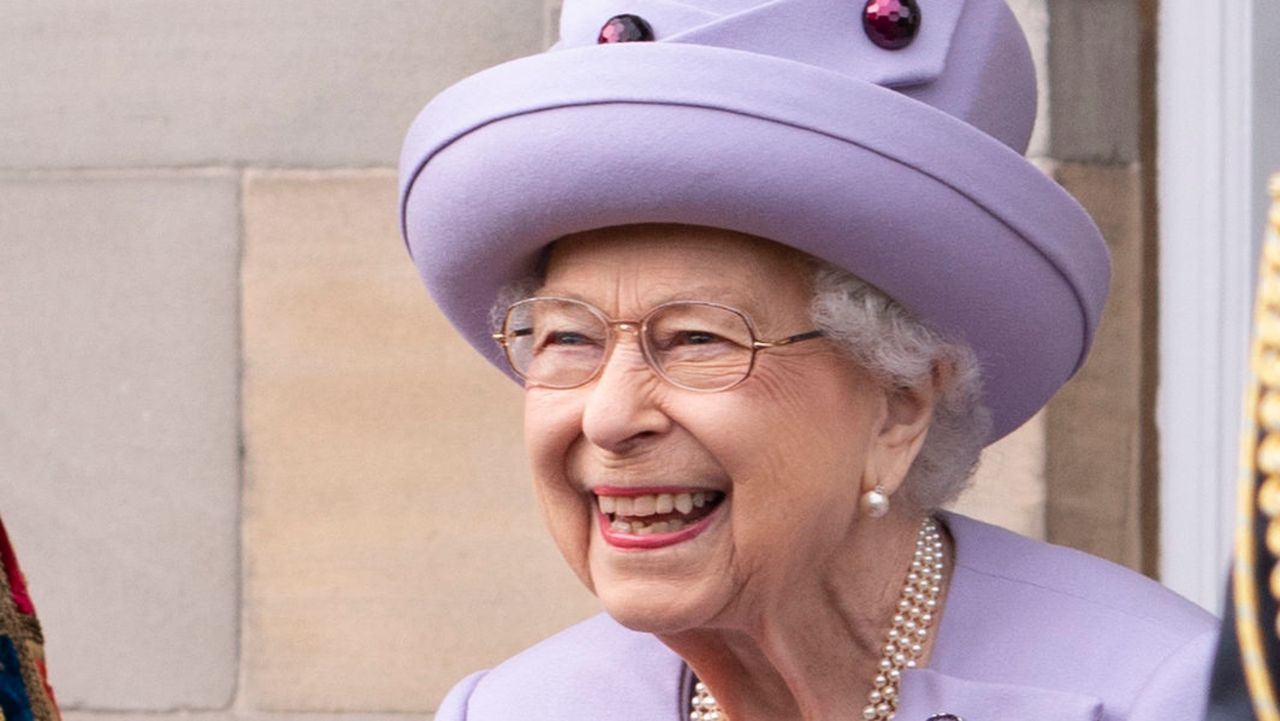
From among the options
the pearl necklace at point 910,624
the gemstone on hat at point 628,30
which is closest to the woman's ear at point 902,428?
the pearl necklace at point 910,624

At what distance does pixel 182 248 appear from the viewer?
412 centimetres

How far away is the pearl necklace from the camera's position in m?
2.48

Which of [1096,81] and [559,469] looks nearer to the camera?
[559,469]

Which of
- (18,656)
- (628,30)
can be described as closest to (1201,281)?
(628,30)

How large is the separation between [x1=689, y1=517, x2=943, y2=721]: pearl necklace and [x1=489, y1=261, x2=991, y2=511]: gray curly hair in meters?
0.06

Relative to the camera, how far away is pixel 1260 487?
1.19 metres

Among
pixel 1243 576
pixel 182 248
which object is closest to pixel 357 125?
pixel 182 248

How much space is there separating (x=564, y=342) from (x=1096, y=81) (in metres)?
1.76

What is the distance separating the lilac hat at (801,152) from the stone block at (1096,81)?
134 centimetres

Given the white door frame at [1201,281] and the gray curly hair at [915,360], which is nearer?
the gray curly hair at [915,360]

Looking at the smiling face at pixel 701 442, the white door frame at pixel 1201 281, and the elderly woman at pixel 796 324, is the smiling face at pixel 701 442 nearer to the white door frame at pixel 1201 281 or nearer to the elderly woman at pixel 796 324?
the elderly woman at pixel 796 324

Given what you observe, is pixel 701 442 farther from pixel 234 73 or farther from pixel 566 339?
pixel 234 73

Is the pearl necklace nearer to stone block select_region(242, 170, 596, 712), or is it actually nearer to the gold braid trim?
the gold braid trim

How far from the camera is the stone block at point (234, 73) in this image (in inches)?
160
